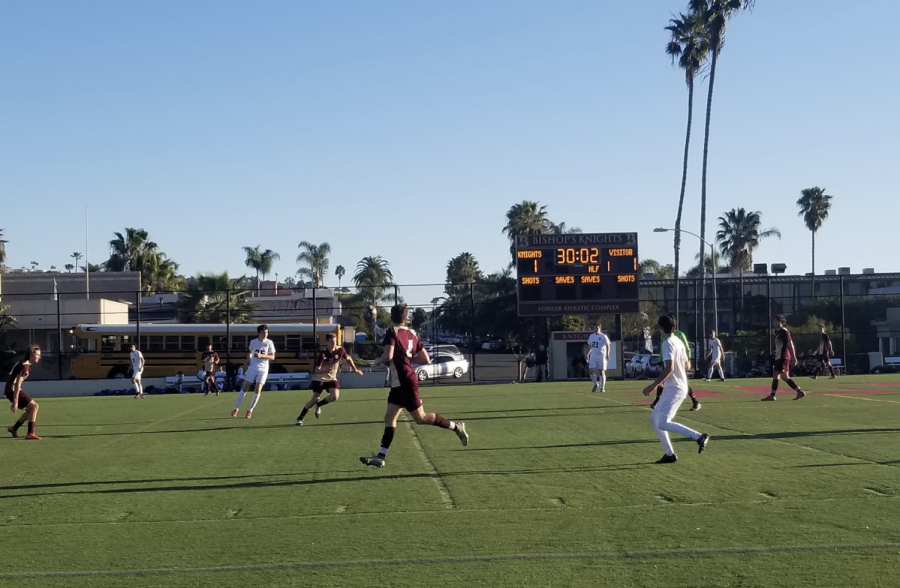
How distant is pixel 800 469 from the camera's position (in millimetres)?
10172

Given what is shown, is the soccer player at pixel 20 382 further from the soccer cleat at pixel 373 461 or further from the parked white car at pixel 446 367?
the parked white car at pixel 446 367

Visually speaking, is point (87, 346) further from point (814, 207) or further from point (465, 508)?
point (814, 207)

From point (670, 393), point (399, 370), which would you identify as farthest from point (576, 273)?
point (399, 370)

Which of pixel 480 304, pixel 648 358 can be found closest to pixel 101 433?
pixel 648 358

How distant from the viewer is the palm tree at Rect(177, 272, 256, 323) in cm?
5272

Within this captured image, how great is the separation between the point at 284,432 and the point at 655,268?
12017 centimetres

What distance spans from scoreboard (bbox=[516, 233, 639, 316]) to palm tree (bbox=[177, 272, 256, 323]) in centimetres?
1941

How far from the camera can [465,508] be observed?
8328 millimetres

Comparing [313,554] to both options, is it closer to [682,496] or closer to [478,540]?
[478,540]

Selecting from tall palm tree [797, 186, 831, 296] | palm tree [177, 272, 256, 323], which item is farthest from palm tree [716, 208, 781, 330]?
palm tree [177, 272, 256, 323]

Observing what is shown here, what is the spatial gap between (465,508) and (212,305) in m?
46.5

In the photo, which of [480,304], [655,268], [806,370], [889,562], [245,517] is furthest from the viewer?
[655,268]

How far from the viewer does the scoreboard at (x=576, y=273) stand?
38594 mm

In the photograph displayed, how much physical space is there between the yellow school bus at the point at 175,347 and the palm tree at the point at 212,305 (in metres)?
7.51
